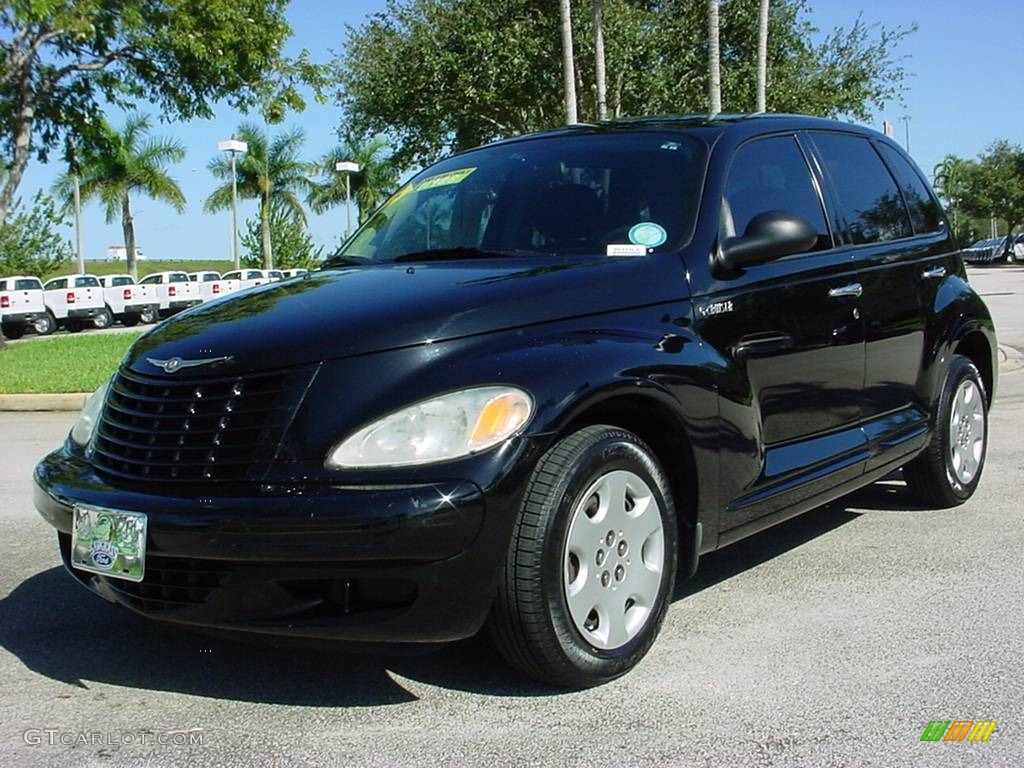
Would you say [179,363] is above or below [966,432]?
above

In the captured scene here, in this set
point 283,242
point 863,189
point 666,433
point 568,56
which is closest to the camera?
point 666,433

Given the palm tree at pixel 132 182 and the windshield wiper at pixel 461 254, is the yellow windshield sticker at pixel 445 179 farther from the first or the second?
the palm tree at pixel 132 182

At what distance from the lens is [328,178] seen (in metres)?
54.2

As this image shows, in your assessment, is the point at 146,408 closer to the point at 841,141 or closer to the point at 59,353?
the point at 841,141

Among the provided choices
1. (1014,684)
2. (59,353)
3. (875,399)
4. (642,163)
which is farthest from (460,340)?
(59,353)

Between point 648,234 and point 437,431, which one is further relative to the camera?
point 648,234

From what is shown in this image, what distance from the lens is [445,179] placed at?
4.88 metres

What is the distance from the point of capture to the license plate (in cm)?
318

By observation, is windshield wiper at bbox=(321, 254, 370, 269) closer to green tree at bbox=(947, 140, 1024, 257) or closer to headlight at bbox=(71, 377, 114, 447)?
headlight at bbox=(71, 377, 114, 447)

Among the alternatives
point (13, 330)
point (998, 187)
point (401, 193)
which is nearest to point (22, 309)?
point (13, 330)

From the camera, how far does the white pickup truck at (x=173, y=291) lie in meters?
35.6

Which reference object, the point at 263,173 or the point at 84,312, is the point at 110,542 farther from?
the point at 263,173

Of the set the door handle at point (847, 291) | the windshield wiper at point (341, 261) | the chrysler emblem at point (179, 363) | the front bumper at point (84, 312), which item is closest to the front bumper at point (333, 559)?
the chrysler emblem at point (179, 363)

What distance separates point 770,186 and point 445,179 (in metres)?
1.34
